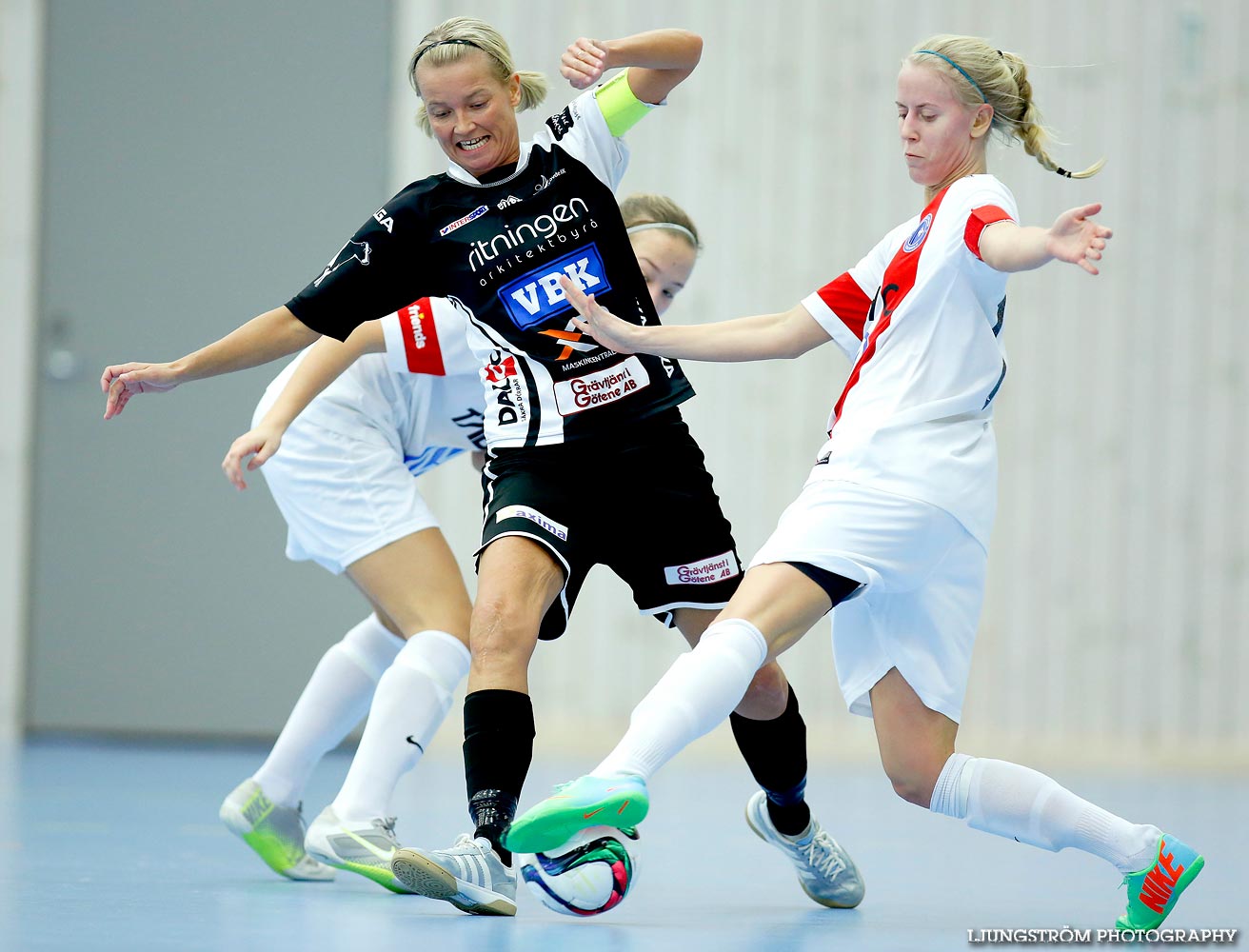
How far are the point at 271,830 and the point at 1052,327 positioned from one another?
4.43 metres

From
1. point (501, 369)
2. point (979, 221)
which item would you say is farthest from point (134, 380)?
point (979, 221)

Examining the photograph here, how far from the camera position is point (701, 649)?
6.50 feet

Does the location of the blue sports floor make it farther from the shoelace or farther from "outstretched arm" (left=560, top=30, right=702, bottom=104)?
"outstretched arm" (left=560, top=30, right=702, bottom=104)

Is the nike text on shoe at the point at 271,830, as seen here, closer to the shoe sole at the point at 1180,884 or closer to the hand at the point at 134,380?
the hand at the point at 134,380

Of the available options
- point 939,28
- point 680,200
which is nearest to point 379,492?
point 680,200

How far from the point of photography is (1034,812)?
2168mm

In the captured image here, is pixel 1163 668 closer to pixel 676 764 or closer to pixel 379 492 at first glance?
pixel 676 764

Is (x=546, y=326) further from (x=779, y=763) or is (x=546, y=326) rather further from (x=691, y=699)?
(x=779, y=763)

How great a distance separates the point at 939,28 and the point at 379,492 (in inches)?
167

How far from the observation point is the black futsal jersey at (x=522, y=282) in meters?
2.45

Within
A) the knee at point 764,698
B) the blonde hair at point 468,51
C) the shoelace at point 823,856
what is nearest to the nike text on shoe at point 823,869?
the shoelace at point 823,856

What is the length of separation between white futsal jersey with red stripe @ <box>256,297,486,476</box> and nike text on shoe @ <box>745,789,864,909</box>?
1.06 m

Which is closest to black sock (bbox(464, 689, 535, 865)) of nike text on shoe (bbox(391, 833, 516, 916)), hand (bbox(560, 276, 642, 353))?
nike text on shoe (bbox(391, 833, 516, 916))

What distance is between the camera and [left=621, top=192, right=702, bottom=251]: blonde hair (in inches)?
115
